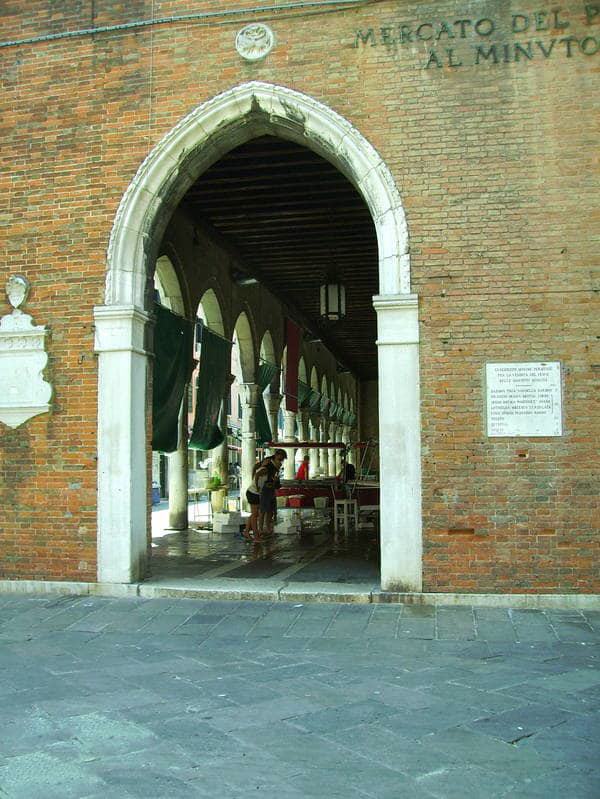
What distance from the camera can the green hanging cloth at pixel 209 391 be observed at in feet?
41.6

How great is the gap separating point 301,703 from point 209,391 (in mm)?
8936

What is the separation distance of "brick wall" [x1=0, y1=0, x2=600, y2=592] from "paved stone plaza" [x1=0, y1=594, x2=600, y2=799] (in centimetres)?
95

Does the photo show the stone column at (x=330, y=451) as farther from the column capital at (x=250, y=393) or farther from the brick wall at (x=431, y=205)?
the brick wall at (x=431, y=205)

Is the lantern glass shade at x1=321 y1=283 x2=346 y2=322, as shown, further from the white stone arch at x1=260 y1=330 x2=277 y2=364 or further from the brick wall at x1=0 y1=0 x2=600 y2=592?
the white stone arch at x1=260 y1=330 x2=277 y2=364

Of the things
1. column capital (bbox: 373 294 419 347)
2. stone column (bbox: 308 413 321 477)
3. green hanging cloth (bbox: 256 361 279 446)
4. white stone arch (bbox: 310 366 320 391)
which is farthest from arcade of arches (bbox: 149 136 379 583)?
stone column (bbox: 308 413 321 477)

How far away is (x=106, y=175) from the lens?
7711 mm

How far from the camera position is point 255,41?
296 inches

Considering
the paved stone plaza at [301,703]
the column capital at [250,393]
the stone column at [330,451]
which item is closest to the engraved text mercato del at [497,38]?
the paved stone plaza at [301,703]

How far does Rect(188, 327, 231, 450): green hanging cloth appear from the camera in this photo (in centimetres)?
1268

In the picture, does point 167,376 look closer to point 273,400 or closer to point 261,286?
point 261,286

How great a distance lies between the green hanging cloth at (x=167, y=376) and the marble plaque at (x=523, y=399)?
15.2 ft

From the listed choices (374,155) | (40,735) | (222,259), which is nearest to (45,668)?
(40,735)

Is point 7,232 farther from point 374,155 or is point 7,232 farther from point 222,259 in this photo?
point 222,259

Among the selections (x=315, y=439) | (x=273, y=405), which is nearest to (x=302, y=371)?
(x=273, y=405)
